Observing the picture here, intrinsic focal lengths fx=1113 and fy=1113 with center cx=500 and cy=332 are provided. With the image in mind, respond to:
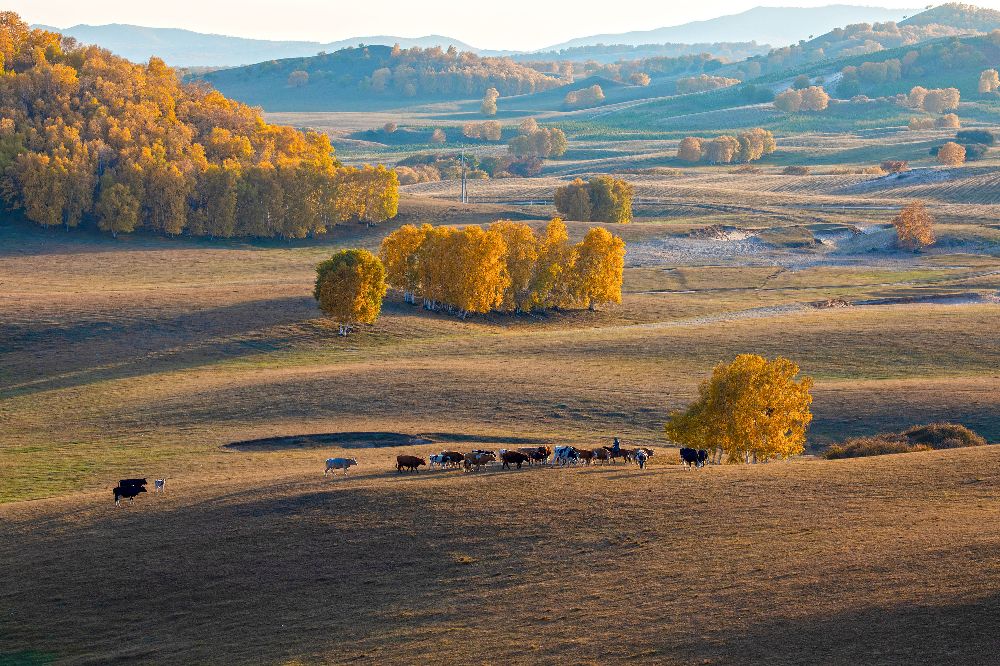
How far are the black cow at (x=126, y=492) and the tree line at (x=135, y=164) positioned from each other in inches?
4180

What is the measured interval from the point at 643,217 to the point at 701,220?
12.9 meters

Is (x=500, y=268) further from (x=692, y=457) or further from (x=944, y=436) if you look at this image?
(x=692, y=457)

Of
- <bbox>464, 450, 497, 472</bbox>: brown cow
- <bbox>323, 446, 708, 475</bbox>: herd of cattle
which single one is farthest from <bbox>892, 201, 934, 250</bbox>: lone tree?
<bbox>464, 450, 497, 472</bbox>: brown cow

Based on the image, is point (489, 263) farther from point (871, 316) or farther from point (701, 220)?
point (701, 220)

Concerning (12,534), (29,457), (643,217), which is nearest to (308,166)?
(643,217)

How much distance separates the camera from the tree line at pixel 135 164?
144 meters

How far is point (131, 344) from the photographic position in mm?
85188

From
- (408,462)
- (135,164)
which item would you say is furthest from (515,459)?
(135,164)

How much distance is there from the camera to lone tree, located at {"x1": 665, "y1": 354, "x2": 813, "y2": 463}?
48969 millimetres

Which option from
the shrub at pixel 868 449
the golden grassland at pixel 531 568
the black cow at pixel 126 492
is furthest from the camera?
the shrub at pixel 868 449

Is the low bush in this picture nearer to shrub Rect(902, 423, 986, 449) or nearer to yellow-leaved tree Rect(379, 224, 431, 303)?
shrub Rect(902, 423, 986, 449)

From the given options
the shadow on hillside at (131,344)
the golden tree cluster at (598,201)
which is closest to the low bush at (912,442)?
the shadow on hillside at (131,344)

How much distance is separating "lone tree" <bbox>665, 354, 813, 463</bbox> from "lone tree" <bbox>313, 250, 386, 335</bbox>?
152ft

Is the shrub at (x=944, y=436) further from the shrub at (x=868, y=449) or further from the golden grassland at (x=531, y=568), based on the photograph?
the golden grassland at (x=531, y=568)
